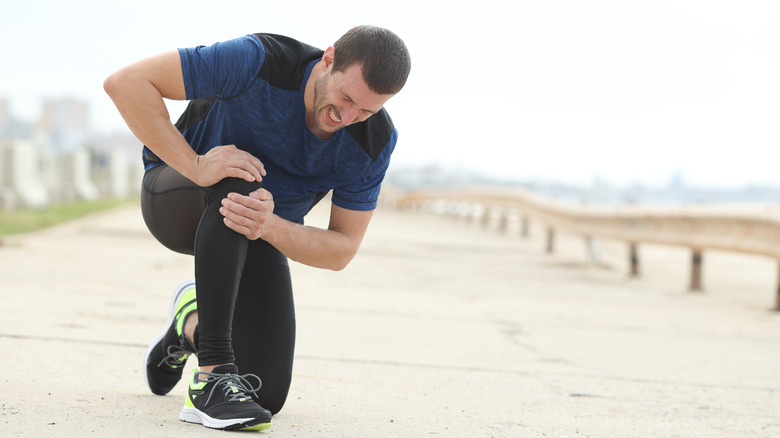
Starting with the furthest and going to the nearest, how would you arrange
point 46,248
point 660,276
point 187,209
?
1. point 660,276
2. point 46,248
3. point 187,209

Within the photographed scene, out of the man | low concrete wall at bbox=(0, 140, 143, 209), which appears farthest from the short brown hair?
low concrete wall at bbox=(0, 140, 143, 209)

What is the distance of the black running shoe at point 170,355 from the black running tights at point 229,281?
0.21m

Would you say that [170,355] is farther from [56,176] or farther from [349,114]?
[56,176]

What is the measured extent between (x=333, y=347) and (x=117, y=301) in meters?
1.75

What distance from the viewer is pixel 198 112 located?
344 centimetres

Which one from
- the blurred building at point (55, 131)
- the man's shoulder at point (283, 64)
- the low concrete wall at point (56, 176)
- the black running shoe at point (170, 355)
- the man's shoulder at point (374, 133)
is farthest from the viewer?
the blurred building at point (55, 131)

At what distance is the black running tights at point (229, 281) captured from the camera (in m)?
3.02

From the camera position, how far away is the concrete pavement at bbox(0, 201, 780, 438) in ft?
10.4

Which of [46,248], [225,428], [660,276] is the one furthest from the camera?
[660,276]

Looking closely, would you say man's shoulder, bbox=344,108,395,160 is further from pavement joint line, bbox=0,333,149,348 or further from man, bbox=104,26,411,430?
pavement joint line, bbox=0,333,149,348

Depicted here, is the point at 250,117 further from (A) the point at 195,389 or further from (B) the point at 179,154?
(A) the point at 195,389

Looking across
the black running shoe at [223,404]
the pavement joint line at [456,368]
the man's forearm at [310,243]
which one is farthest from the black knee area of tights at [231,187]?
the pavement joint line at [456,368]

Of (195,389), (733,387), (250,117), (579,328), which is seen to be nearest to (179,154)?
(250,117)

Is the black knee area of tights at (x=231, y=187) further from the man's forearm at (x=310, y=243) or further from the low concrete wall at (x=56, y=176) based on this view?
the low concrete wall at (x=56, y=176)
